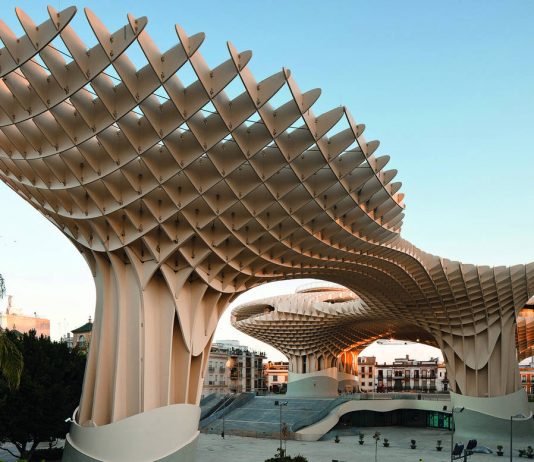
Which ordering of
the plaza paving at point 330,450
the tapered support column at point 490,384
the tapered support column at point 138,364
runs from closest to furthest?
1. the tapered support column at point 138,364
2. the plaza paving at point 330,450
3. the tapered support column at point 490,384

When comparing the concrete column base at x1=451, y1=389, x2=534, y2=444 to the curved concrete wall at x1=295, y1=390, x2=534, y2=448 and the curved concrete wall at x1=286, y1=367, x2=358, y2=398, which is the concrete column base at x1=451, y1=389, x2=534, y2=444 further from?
the curved concrete wall at x1=286, y1=367, x2=358, y2=398

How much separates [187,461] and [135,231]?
11.1 m

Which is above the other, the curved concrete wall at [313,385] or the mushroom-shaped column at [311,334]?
the mushroom-shaped column at [311,334]

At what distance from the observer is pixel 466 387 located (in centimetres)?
5406

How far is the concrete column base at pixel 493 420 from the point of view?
51750mm

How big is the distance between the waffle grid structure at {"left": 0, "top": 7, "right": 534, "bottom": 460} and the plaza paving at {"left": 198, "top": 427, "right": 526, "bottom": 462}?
46.6 feet

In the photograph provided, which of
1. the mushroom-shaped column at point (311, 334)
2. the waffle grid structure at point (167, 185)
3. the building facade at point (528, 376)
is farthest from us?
the building facade at point (528, 376)

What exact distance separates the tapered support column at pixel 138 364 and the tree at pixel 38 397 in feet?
20.3

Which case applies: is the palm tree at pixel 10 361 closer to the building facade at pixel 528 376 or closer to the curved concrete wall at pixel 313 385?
the curved concrete wall at pixel 313 385

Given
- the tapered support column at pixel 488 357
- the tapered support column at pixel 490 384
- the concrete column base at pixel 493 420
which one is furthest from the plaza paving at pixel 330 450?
the tapered support column at pixel 488 357

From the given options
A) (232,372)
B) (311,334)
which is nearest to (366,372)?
(232,372)

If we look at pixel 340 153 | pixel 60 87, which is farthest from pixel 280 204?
pixel 60 87

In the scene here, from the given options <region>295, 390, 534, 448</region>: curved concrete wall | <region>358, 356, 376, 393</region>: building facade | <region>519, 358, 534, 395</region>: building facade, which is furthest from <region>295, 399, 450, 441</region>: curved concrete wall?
<region>358, 356, 376, 393</region>: building facade

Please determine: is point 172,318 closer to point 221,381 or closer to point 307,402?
point 307,402
